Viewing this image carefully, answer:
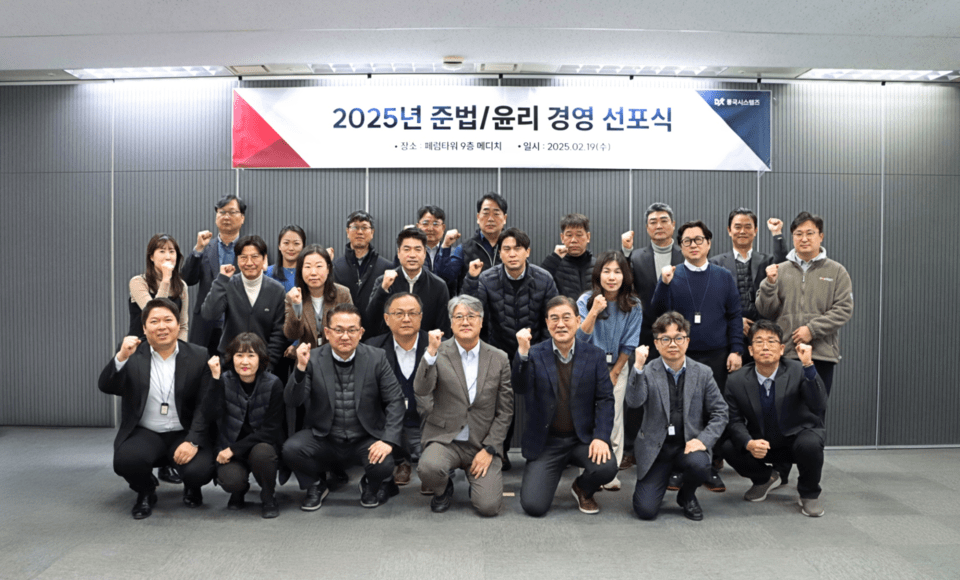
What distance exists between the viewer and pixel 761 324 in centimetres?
405

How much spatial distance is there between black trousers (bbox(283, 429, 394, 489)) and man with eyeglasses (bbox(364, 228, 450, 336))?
0.91 m

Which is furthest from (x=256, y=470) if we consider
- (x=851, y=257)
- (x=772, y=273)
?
(x=851, y=257)

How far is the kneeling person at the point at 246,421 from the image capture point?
12.3 ft

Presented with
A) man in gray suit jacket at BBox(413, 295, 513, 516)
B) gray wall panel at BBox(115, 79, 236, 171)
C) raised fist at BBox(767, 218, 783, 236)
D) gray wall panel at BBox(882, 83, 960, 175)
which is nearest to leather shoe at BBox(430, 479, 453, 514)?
man in gray suit jacket at BBox(413, 295, 513, 516)

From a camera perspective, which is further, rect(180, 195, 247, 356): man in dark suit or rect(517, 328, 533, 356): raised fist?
rect(180, 195, 247, 356): man in dark suit

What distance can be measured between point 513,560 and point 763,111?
4291 millimetres

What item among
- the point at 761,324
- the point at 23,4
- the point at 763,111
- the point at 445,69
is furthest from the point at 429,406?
the point at 763,111

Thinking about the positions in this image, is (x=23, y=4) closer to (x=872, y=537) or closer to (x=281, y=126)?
(x=281, y=126)

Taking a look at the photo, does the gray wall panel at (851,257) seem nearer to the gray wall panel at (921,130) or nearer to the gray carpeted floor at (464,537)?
the gray wall panel at (921,130)

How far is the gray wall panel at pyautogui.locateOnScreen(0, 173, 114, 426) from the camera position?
18.5 ft

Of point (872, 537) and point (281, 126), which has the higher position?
point (281, 126)

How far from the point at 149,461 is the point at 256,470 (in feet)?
1.95

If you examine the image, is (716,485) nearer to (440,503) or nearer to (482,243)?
(440,503)

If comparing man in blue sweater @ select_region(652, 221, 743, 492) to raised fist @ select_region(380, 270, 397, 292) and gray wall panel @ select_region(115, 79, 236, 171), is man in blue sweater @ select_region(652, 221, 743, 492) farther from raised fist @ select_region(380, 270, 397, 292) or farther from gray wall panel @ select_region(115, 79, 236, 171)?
gray wall panel @ select_region(115, 79, 236, 171)
